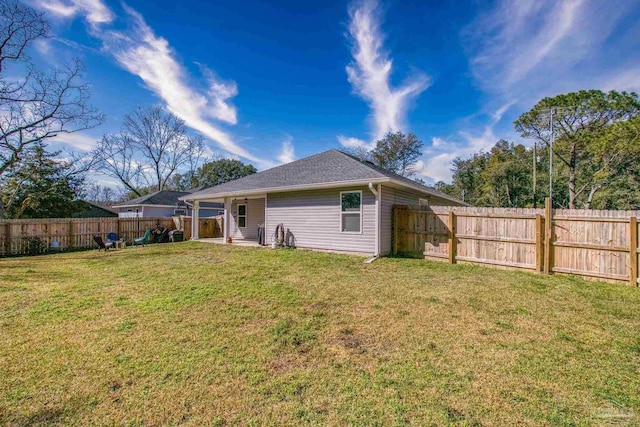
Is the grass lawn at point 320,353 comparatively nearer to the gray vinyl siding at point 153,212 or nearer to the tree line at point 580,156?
the gray vinyl siding at point 153,212

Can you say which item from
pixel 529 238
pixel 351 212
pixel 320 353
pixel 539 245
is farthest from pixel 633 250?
pixel 320 353

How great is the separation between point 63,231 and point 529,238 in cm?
1756

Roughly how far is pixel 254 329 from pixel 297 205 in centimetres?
741

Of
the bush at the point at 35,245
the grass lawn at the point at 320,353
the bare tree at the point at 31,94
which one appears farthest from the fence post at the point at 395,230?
the bare tree at the point at 31,94

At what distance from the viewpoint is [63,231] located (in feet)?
40.9

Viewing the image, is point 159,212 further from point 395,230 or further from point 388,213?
point 395,230

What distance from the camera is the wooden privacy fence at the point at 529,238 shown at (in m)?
6.04

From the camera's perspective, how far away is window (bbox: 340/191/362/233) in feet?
30.8

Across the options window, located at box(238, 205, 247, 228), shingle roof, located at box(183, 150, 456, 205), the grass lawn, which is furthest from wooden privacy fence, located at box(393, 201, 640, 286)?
window, located at box(238, 205, 247, 228)

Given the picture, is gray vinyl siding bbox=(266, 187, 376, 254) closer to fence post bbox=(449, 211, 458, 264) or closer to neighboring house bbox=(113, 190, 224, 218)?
fence post bbox=(449, 211, 458, 264)

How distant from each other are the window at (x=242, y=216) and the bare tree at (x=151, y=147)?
2128 cm

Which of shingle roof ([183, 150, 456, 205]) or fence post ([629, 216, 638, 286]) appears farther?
shingle roof ([183, 150, 456, 205])

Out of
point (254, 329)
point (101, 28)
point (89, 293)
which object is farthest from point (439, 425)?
point (101, 28)

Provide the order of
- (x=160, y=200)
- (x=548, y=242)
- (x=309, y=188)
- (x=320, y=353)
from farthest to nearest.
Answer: (x=160, y=200) < (x=309, y=188) < (x=548, y=242) < (x=320, y=353)
